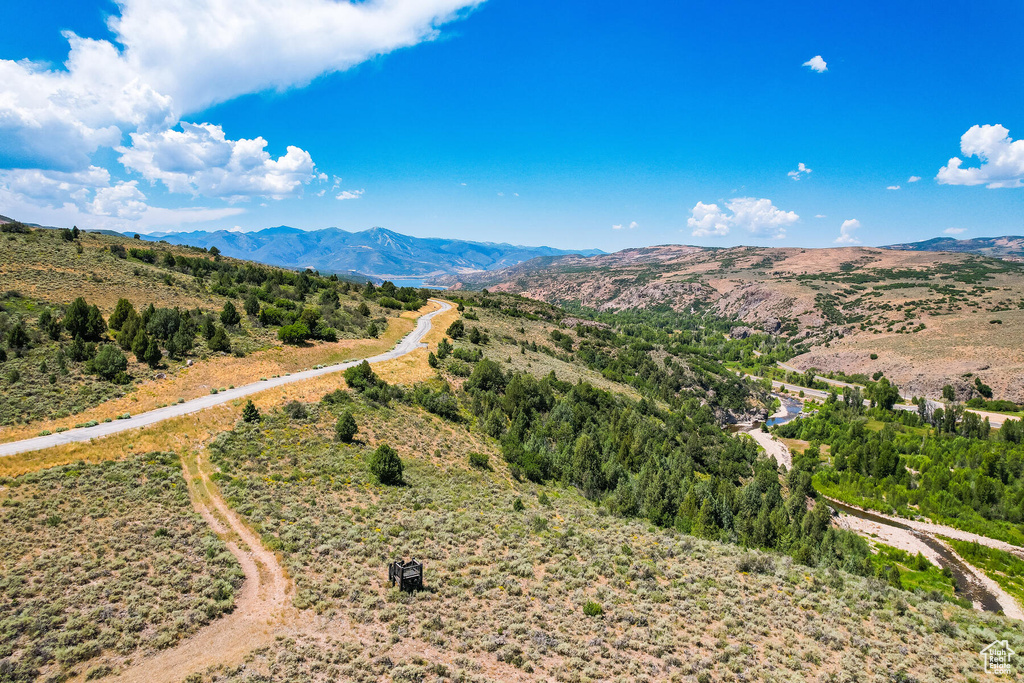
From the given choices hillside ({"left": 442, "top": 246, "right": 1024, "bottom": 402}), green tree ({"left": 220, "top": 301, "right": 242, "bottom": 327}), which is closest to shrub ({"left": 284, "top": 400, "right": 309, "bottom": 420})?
green tree ({"left": 220, "top": 301, "right": 242, "bottom": 327})

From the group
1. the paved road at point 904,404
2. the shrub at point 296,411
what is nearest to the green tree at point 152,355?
the shrub at point 296,411

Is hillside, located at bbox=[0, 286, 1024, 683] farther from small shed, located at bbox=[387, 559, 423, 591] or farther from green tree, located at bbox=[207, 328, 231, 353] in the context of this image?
green tree, located at bbox=[207, 328, 231, 353]

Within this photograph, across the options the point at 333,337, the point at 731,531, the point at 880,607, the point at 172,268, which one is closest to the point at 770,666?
the point at 880,607

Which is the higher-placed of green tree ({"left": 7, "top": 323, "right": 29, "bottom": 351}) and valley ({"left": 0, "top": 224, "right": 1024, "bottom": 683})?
green tree ({"left": 7, "top": 323, "right": 29, "bottom": 351})

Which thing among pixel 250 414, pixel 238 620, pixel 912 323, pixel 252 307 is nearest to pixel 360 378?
pixel 250 414

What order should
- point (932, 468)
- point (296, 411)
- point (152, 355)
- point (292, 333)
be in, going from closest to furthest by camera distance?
point (296, 411)
point (152, 355)
point (292, 333)
point (932, 468)

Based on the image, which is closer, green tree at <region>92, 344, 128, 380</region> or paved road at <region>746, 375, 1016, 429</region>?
green tree at <region>92, 344, 128, 380</region>

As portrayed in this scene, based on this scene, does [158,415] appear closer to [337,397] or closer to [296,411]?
[296,411]

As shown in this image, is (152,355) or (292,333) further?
(292,333)
